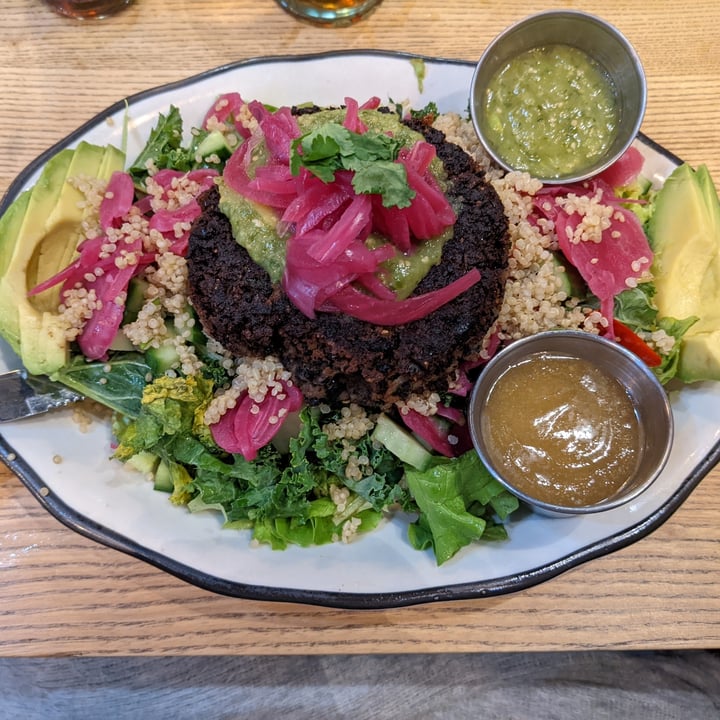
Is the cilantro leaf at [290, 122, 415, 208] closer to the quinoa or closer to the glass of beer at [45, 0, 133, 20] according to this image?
the quinoa

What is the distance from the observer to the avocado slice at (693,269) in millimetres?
2512

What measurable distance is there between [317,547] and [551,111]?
2293 millimetres

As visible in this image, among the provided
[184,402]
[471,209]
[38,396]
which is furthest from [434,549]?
[38,396]

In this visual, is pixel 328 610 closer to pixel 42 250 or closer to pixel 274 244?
pixel 274 244

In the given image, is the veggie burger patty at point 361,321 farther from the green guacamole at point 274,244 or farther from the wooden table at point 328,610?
the wooden table at point 328,610

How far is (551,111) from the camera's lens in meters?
2.80

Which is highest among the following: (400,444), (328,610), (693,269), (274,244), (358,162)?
(358,162)

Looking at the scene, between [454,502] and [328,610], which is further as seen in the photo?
[328,610]

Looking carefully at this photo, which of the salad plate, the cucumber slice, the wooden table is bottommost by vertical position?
the wooden table

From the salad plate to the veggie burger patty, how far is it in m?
0.69

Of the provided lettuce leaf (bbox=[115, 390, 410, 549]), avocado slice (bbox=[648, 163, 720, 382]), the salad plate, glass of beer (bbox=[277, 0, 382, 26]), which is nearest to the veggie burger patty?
lettuce leaf (bbox=[115, 390, 410, 549])

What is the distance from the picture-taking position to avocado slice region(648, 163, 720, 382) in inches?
98.9

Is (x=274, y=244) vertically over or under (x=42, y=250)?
over

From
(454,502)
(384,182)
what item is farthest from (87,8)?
(454,502)
